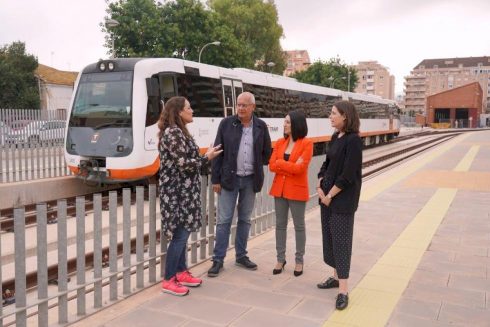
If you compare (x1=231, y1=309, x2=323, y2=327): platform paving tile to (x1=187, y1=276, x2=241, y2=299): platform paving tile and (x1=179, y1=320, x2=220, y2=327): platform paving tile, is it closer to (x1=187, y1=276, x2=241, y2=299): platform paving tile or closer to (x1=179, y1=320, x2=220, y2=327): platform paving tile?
(x1=179, y1=320, x2=220, y2=327): platform paving tile

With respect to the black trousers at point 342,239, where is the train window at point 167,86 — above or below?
above

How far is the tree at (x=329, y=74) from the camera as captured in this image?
227 ft

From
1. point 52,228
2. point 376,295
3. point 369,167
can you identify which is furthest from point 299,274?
point 369,167

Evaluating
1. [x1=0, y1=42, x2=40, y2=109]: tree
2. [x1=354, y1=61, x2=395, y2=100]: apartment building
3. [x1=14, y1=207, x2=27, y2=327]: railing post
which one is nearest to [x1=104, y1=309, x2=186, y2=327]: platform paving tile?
[x1=14, y1=207, x2=27, y2=327]: railing post

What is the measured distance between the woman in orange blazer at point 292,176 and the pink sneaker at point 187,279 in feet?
2.86

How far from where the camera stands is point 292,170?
4.77 metres

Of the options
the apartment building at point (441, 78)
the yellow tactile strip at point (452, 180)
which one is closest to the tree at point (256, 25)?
the yellow tactile strip at point (452, 180)

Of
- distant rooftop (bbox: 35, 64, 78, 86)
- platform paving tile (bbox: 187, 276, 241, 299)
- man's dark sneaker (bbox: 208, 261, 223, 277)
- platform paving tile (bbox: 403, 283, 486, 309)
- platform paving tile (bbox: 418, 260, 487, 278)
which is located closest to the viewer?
platform paving tile (bbox: 403, 283, 486, 309)

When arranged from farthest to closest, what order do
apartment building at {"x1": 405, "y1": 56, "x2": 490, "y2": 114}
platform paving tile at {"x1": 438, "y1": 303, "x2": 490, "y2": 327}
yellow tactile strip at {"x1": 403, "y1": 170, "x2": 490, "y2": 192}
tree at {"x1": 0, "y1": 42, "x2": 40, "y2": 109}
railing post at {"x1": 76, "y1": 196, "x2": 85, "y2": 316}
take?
apartment building at {"x1": 405, "y1": 56, "x2": 490, "y2": 114}, tree at {"x1": 0, "y1": 42, "x2": 40, "y2": 109}, yellow tactile strip at {"x1": 403, "y1": 170, "x2": 490, "y2": 192}, platform paving tile at {"x1": 438, "y1": 303, "x2": 490, "y2": 327}, railing post at {"x1": 76, "y1": 196, "x2": 85, "y2": 316}

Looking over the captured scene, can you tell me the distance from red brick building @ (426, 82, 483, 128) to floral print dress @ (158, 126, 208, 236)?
85787 millimetres

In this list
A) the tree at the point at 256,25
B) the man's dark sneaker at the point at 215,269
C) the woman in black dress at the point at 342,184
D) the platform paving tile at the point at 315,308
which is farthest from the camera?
the tree at the point at 256,25

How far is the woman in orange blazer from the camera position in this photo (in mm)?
4816

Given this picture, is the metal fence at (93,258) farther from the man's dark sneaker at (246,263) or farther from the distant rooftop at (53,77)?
the distant rooftop at (53,77)

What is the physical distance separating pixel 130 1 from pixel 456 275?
35342 mm
